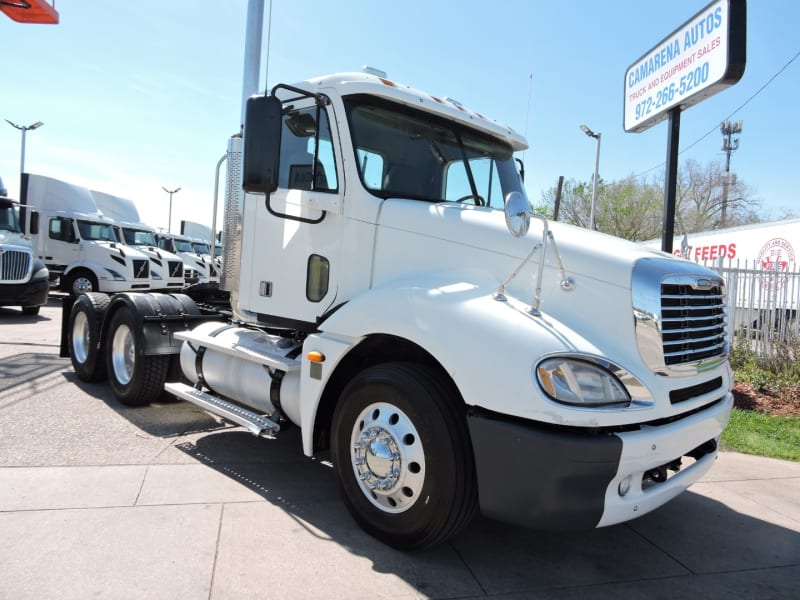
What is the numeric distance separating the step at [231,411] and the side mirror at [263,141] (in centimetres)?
161

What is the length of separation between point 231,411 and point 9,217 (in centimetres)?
1274

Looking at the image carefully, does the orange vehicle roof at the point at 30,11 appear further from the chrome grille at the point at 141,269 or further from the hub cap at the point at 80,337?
the hub cap at the point at 80,337

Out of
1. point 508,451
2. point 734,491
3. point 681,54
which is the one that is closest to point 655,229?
point 681,54

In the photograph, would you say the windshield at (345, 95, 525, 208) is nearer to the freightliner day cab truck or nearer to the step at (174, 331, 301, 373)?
the freightliner day cab truck

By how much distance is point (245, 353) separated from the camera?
13.9ft

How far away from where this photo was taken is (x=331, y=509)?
Answer: 3596 mm

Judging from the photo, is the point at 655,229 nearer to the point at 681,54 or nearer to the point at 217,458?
the point at 681,54

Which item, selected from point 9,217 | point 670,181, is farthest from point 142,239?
point 670,181

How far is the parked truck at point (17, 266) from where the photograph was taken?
12.8 metres

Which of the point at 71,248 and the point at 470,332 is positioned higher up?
the point at 71,248

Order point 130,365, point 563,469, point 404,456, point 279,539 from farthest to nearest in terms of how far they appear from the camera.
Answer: point 130,365 < point 279,539 < point 404,456 < point 563,469

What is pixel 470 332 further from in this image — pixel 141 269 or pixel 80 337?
pixel 141 269

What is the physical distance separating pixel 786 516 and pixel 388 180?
3.62 metres

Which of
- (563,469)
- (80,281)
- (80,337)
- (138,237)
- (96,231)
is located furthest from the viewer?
(138,237)
